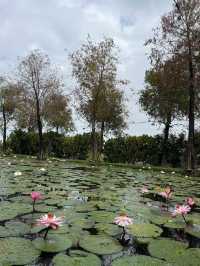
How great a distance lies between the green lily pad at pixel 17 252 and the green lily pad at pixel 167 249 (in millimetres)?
1172

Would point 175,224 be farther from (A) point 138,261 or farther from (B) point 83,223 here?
(A) point 138,261

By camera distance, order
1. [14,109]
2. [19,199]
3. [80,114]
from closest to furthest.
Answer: [19,199] < [80,114] < [14,109]

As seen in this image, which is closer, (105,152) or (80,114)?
(105,152)

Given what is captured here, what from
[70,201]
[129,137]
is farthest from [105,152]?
[70,201]

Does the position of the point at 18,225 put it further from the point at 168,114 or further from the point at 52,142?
the point at 52,142

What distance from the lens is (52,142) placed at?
38031 mm

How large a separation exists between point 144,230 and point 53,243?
1.28 metres

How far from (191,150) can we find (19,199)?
15532 millimetres

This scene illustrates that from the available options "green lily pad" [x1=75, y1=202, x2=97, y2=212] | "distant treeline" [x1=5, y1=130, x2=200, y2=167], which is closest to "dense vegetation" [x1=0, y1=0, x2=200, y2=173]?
"distant treeline" [x1=5, y1=130, x2=200, y2=167]

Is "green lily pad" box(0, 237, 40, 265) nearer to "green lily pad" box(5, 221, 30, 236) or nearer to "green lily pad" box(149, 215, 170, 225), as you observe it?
"green lily pad" box(5, 221, 30, 236)

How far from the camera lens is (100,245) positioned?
373 centimetres

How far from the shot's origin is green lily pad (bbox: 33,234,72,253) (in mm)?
3508

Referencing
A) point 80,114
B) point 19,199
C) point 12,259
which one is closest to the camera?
point 12,259

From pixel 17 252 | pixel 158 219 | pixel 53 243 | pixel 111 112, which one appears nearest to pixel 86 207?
pixel 158 219
